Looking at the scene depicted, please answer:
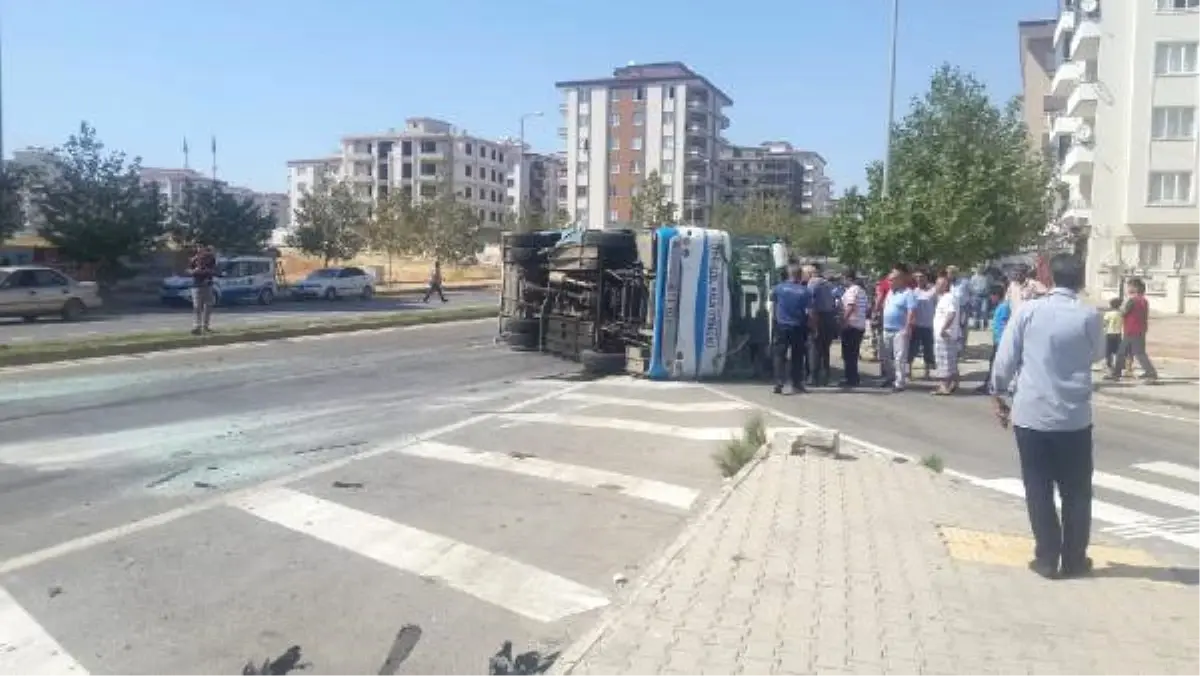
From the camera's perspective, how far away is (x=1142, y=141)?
51.5 metres

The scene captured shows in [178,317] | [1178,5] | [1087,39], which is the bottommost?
[178,317]

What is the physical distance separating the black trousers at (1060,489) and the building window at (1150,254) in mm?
51829

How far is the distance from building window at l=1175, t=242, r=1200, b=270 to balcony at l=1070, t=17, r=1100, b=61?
1127 centimetres

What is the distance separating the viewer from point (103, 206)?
38.2 m

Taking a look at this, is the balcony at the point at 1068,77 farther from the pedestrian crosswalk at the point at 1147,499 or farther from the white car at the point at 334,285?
the pedestrian crosswalk at the point at 1147,499

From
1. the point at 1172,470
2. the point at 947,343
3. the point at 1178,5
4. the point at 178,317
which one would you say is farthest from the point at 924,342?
the point at 1178,5

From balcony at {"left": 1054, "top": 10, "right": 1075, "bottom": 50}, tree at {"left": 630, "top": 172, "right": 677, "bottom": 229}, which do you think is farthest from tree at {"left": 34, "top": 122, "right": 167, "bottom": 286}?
balcony at {"left": 1054, "top": 10, "right": 1075, "bottom": 50}

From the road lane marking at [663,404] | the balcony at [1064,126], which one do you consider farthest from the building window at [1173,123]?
the road lane marking at [663,404]

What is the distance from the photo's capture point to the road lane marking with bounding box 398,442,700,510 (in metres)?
8.04

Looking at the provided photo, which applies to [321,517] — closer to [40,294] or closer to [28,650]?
[28,650]

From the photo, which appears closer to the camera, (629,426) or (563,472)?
(563,472)

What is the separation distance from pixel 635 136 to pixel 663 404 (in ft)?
368

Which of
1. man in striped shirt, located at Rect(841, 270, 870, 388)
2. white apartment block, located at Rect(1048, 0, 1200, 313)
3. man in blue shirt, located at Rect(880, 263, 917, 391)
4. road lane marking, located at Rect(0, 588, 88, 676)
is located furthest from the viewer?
white apartment block, located at Rect(1048, 0, 1200, 313)

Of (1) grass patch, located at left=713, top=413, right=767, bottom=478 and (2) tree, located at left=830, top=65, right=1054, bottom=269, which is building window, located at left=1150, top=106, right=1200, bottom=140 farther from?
(1) grass patch, located at left=713, top=413, right=767, bottom=478
